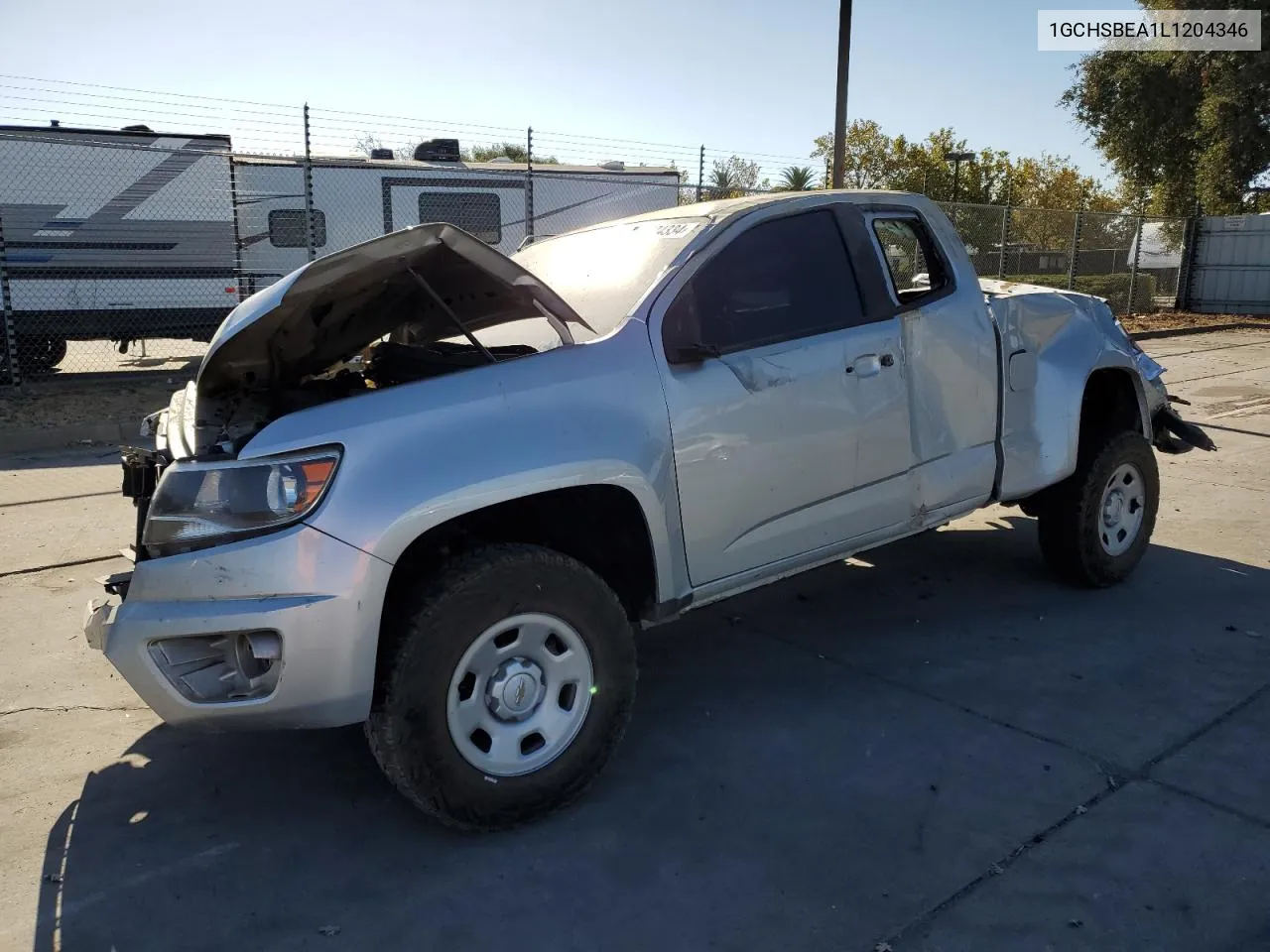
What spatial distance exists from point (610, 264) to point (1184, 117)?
26323 millimetres

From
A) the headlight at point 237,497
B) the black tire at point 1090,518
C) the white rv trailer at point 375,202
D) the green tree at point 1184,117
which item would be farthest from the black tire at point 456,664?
the green tree at point 1184,117

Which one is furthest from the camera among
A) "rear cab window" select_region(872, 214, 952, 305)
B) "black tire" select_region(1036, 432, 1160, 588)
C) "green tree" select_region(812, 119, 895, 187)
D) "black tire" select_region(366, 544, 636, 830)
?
"green tree" select_region(812, 119, 895, 187)

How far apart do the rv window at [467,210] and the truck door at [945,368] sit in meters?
10.3

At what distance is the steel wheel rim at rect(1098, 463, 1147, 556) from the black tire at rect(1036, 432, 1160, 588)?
0.07 feet

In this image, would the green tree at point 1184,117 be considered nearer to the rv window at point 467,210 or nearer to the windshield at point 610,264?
the rv window at point 467,210

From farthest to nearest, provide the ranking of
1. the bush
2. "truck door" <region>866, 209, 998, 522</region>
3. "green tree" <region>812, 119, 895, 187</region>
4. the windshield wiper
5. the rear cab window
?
"green tree" <region>812, 119, 895, 187</region> < the bush < the rear cab window < "truck door" <region>866, 209, 998, 522</region> < the windshield wiper

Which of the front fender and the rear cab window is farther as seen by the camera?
the rear cab window

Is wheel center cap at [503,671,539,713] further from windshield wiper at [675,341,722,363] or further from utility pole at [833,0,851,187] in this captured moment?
utility pole at [833,0,851,187]

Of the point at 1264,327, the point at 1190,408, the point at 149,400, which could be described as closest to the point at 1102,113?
the point at 1264,327

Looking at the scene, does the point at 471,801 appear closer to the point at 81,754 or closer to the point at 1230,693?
the point at 81,754

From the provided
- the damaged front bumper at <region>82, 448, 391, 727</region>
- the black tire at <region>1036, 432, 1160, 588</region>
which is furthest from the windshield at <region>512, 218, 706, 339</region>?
the black tire at <region>1036, 432, 1160, 588</region>

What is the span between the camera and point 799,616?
15.9ft

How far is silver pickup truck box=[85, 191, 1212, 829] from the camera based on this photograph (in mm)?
2760

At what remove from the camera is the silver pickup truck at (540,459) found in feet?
9.05
